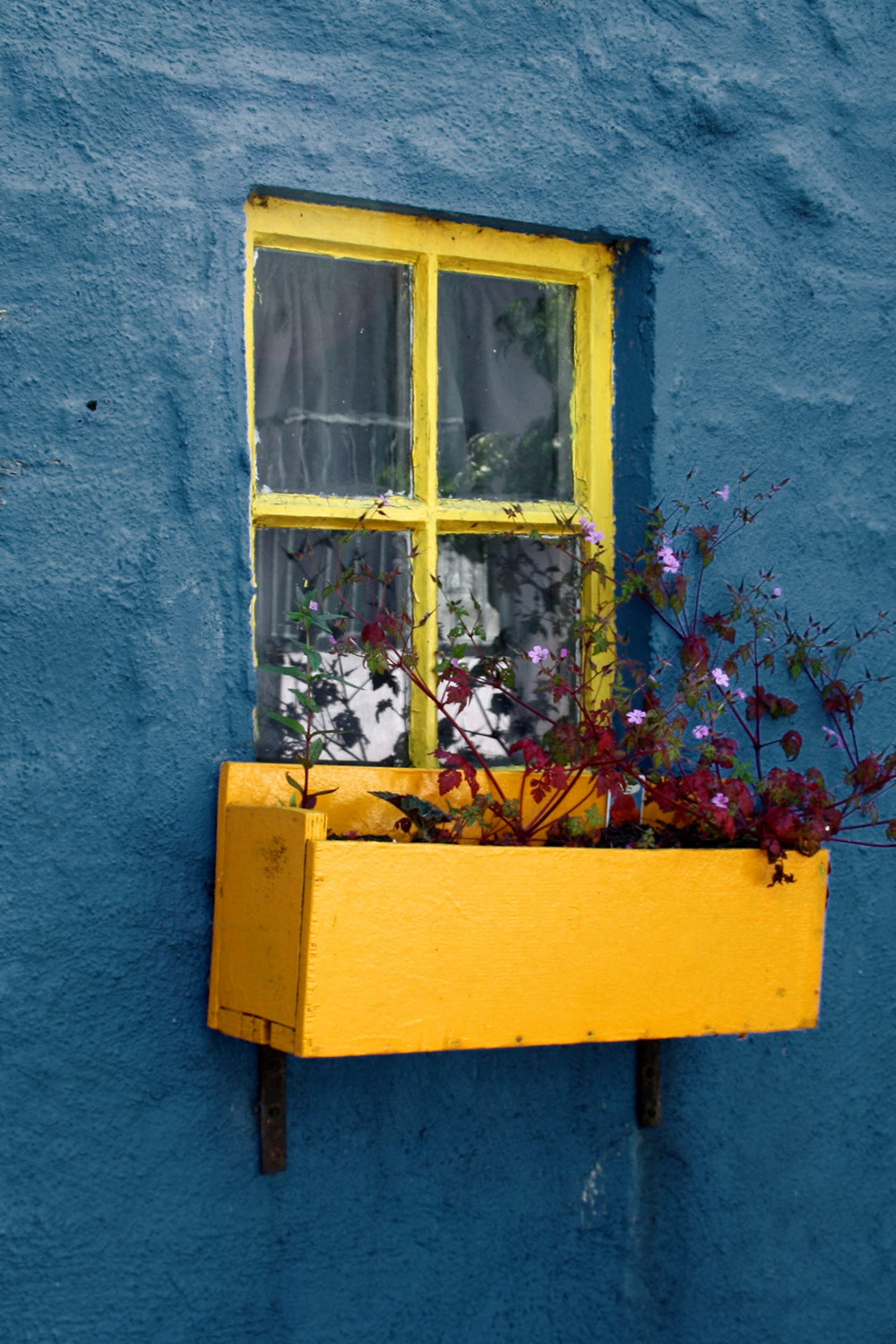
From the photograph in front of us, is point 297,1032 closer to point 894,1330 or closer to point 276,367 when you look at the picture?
point 276,367

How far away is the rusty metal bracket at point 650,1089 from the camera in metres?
2.97

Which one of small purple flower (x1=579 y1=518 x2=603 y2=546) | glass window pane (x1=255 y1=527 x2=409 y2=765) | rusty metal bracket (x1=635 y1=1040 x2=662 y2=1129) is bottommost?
rusty metal bracket (x1=635 y1=1040 x2=662 y2=1129)

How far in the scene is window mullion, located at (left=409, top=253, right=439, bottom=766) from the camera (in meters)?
2.93

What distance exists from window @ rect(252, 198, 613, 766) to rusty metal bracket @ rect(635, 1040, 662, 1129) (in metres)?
0.75

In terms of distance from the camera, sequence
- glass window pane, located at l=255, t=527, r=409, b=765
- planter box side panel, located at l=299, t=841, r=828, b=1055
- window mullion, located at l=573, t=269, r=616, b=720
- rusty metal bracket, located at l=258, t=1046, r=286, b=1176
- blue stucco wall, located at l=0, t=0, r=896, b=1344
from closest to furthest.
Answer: planter box side panel, located at l=299, t=841, r=828, b=1055, blue stucco wall, located at l=0, t=0, r=896, b=1344, rusty metal bracket, located at l=258, t=1046, r=286, b=1176, glass window pane, located at l=255, t=527, r=409, b=765, window mullion, located at l=573, t=269, r=616, b=720

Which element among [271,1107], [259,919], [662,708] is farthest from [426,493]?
[271,1107]

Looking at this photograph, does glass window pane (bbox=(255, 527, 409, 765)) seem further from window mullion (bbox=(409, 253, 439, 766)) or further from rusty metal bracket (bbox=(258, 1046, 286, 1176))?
rusty metal bracket (bbox=(258, 1046, 286, 1176))

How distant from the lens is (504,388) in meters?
3.07

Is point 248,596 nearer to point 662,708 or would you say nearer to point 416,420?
point 416,420

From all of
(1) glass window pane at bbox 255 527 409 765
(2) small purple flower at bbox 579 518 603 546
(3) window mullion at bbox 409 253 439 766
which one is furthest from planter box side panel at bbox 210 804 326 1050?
(2) small purple flower at bbox 579 518 603 546

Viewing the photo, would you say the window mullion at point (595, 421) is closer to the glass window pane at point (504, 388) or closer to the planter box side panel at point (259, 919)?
the glass window pane at point (504, 388)

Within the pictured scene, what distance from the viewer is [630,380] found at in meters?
3.10

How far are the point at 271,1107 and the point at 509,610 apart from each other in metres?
1.17

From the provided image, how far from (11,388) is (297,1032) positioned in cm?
127
